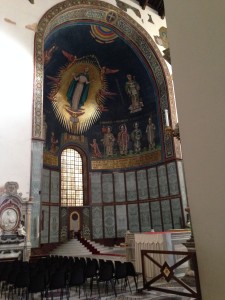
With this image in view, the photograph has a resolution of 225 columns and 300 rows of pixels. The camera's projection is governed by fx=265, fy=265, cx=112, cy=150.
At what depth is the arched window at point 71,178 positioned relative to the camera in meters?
18.3

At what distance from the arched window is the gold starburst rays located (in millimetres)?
1812

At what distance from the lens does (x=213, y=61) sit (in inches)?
77.7

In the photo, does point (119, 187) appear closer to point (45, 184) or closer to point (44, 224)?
point (45, 184)

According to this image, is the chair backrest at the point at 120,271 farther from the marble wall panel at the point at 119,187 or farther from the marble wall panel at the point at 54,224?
the marble wall panel at the point at 119,187

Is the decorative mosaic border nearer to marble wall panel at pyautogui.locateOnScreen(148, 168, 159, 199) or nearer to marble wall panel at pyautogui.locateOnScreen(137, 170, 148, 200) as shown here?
marble wall panel at pyautogui.locateOnScreen(148, 168, 159, 199)

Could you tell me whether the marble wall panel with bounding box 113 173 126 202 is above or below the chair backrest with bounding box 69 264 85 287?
above

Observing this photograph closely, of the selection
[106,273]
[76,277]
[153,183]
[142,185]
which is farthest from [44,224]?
[76,277]

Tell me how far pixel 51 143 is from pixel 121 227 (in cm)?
739

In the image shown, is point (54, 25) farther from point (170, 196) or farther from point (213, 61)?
point (213, 61)

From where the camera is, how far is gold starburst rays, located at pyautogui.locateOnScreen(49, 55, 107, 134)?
59.6 feet

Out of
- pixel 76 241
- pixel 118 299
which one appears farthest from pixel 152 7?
pixel 118 299

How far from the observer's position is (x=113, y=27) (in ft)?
55.8

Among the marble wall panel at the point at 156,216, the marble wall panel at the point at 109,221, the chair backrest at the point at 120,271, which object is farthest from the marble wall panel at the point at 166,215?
the chair backrest at the point at 120,271

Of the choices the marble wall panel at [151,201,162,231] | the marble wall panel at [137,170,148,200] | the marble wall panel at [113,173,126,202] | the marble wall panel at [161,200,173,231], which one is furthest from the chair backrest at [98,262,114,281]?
the marble wall panel at [113,173,126,202]
